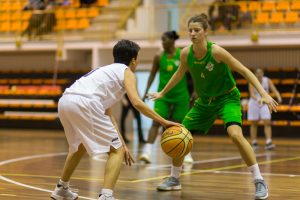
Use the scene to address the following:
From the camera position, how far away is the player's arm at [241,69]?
6398 mm

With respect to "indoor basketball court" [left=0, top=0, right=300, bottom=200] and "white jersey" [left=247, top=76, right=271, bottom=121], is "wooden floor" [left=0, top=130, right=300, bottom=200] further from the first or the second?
"white jersey" [left=247, top=76, right=271, bottom=121]

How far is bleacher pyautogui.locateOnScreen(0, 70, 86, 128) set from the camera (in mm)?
21562

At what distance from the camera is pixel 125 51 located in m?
5.97

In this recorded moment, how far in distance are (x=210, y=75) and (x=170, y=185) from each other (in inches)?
50.9

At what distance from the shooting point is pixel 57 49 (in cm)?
2080

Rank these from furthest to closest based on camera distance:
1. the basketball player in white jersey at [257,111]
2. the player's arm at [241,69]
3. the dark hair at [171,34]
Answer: the basketball player in white jersey at [257,111]
the dark hair at [171,34]
the player's arm at [241,69]

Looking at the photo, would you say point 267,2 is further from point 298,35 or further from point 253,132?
point 253,132

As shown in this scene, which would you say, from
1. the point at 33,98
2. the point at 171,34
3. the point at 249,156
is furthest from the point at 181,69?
the point at 33,98

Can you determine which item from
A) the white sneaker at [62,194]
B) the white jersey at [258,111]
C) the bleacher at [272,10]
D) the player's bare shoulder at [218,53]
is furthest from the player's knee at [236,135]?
the bleacher at [272,10]

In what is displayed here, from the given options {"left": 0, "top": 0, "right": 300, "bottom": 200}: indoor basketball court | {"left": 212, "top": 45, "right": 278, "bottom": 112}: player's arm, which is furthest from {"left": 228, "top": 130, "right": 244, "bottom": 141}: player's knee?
{"left": 212, "top": 45, "right": 278, "bottom": 112}: player's arm

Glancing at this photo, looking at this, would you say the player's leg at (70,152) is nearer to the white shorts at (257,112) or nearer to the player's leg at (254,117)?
the white shorts at (257,112)

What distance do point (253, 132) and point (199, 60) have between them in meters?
7.91

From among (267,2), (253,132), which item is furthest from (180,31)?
(253,132)

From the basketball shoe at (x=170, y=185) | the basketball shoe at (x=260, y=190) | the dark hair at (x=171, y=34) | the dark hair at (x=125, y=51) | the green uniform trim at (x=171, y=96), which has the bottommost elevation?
the basketball shoe at (x=170, y=185)
